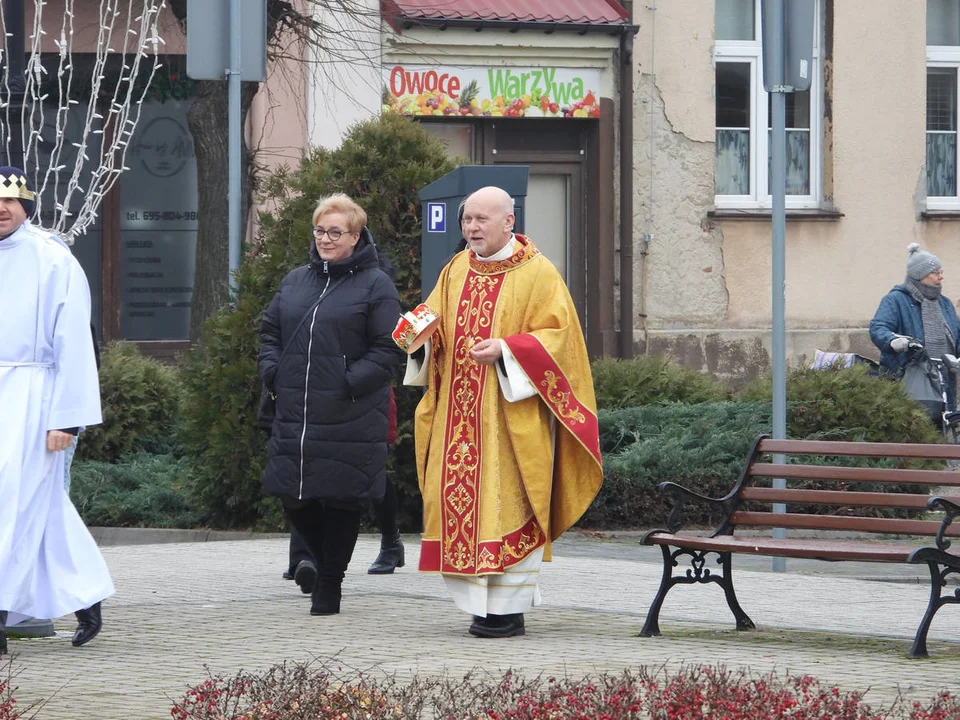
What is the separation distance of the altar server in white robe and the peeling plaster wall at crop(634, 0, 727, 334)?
12.9 meters

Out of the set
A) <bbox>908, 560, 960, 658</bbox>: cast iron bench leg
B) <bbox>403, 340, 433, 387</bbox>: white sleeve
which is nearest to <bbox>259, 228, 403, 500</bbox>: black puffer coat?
<bbox>403, 340, 433, 387</bbox>: white sleeve

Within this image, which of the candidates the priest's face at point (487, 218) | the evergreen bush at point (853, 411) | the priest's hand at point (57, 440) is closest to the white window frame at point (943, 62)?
the evergreen bush at point (853, 411)

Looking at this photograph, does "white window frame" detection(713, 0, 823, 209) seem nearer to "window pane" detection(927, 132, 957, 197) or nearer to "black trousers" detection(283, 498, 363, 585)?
"window pane" detection(927, 132, 957, 197)

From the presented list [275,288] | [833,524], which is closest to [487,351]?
[833,524]

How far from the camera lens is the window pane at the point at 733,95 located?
20.6m

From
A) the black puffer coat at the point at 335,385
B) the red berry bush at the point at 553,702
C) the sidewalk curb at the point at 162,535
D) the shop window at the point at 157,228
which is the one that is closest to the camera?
the red berry bush at the point at 553,702

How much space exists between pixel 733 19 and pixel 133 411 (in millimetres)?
9251

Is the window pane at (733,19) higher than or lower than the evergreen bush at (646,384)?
higher

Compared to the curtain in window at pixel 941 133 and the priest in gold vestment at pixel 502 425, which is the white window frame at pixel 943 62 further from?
the priest in gold vestment at pixel 502 425

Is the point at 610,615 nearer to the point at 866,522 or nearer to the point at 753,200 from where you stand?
the point at 866,522

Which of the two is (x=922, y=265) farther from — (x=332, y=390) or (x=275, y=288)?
(x=332, y=390)

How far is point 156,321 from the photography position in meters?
19.6

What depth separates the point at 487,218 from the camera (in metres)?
7.76

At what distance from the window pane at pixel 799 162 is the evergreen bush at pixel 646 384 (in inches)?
273
